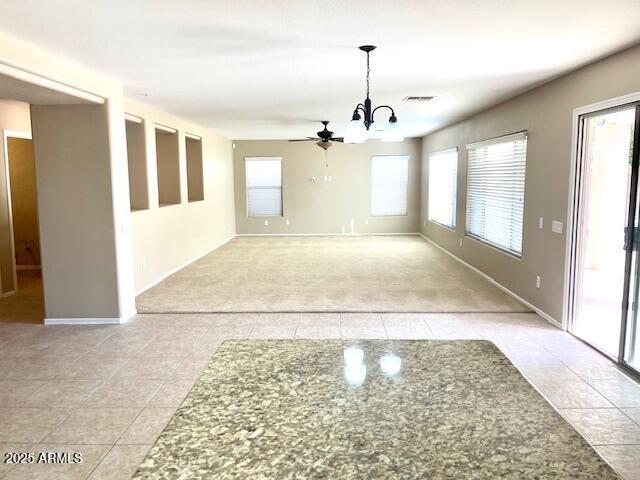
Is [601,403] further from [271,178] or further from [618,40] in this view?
[271,178]

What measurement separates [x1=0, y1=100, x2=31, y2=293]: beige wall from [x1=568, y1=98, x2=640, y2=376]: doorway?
21.5ft

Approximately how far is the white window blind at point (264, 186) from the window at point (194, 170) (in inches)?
101

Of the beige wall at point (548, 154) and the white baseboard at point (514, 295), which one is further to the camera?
the white baseboard at point (514, 295)

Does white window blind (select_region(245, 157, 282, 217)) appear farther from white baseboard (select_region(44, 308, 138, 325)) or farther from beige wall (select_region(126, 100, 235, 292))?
white baseboard (select_region(44, 308, 138, 325))

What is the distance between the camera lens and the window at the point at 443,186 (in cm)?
830

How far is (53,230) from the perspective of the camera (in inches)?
179

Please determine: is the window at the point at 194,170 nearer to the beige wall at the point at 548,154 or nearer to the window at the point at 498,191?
the window at the point at 498,191

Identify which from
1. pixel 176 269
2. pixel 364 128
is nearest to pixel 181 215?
pixel 176 269

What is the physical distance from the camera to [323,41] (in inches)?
127

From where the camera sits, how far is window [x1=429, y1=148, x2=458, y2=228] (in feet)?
27.2

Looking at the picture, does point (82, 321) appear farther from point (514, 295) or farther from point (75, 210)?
point (514, 295)

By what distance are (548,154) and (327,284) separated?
122 inches

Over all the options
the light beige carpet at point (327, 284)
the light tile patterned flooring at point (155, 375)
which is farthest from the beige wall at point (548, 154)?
the light tile patterned flooring at point (155, 375)

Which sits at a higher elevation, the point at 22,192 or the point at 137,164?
the point at 137,164
